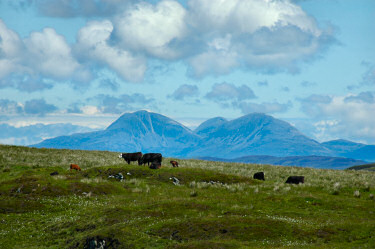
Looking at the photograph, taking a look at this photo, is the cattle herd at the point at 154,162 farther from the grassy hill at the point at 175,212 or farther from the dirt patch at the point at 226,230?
the dirt patch at the point at 226,230

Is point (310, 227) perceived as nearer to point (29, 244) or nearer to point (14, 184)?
point (29, 244)

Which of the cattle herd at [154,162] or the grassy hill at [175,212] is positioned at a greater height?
the cattle herd at [154,162]

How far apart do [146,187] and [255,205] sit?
43.9 ft

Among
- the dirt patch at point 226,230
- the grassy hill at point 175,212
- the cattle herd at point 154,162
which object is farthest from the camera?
the cattle herd at point 154,162

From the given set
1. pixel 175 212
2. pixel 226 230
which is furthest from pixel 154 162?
pixel 226 230

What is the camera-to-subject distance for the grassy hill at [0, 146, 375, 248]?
21547 mm

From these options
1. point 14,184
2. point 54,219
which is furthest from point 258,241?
point 14,184

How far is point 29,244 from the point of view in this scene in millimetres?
24719

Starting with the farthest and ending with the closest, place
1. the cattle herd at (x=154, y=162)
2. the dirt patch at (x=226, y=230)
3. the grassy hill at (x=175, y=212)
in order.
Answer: the cattle herd at (x=154, y=162) < the dirt patch at (x=226, y=230) < the grassy hill at (x=175, y=212)

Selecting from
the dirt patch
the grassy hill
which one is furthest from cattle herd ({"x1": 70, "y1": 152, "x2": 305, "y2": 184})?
the dirt patch

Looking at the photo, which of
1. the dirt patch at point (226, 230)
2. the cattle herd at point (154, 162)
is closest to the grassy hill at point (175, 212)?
the dirt patch at point (226, 230)

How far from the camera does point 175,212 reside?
2692 centimetres

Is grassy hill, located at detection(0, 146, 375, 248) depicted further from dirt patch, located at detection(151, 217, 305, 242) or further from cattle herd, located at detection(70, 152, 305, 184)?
cattle herd, located at detection(70, 152, 305, 184)

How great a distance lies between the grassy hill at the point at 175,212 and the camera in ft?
70.7
